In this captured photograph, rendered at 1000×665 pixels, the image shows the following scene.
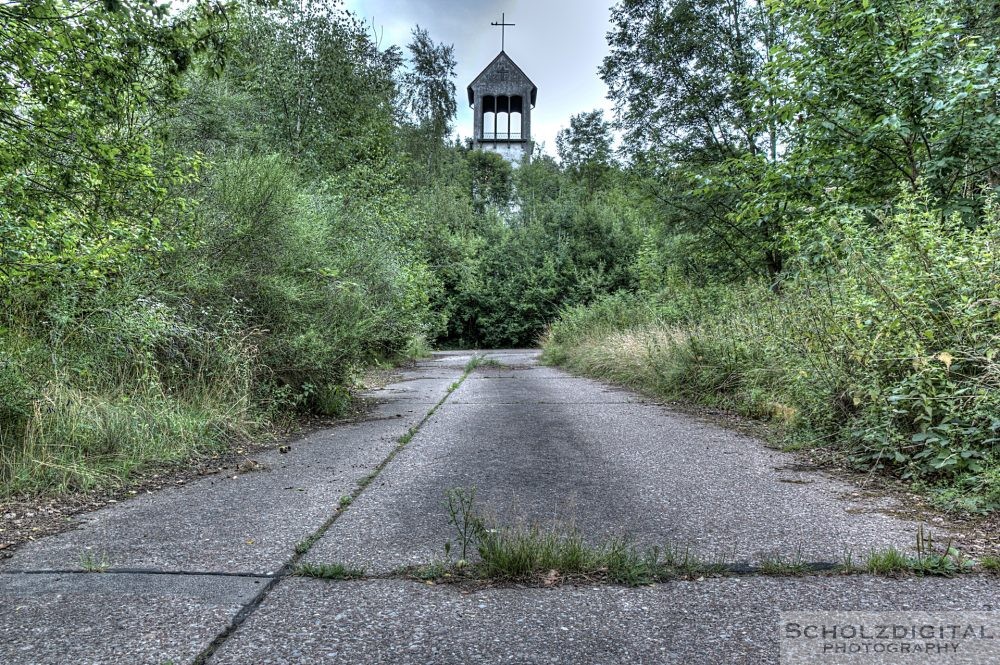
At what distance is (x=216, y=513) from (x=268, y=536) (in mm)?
658

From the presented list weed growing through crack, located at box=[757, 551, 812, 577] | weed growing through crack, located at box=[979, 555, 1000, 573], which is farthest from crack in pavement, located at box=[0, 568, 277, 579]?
weed growing through crack, located at box=[979, 555, 1000, 573]

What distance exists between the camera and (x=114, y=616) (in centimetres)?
218

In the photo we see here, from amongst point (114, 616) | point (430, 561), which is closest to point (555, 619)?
point (430, 561)

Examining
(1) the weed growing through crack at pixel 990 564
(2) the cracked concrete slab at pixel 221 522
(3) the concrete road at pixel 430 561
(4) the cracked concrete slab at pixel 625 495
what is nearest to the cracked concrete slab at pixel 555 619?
(3) the concrete road at pixel 430 561

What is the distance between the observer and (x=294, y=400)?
6.84 metres

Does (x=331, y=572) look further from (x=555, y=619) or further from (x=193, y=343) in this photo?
(x=193, y=343)

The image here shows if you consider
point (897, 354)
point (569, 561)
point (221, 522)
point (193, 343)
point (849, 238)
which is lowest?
point (221, 522)

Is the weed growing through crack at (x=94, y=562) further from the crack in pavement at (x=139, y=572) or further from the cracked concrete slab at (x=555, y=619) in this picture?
the cracked concrete slab at (x=555, y=619)

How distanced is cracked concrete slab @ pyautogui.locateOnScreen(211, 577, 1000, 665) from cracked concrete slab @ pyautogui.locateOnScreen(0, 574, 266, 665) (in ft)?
0.52

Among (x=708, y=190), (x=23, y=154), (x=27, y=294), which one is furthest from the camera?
(x=708, y=190)

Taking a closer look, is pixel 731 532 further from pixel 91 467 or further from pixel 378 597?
pixel 91 467

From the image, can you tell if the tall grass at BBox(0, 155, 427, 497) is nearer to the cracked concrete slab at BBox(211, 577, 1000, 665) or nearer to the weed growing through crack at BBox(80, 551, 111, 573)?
the weed growing through crack at BBox(80, 551, 111, 573)

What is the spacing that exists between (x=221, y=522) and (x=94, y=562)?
0.66 metres

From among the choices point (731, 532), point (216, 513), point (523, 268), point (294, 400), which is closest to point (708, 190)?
point (294, 400)
